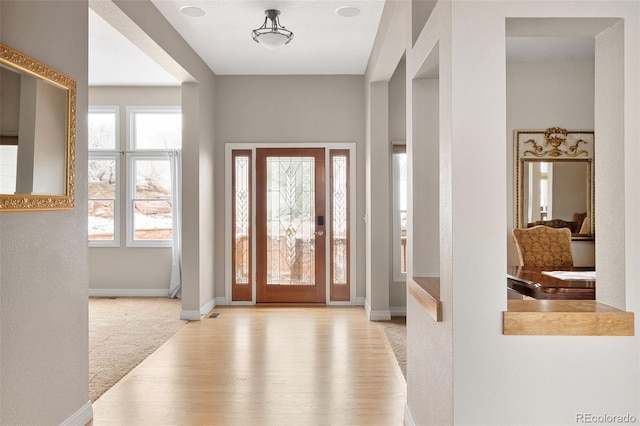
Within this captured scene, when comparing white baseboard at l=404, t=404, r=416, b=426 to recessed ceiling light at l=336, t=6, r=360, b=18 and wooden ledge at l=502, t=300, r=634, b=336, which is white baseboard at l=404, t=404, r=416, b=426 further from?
recessed ceiling light at l=336, t=6, r=360, b=18

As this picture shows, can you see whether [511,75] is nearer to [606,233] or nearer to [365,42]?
[365,42]

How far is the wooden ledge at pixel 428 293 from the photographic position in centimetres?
199

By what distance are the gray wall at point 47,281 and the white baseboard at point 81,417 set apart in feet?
0.05

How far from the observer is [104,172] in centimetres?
653

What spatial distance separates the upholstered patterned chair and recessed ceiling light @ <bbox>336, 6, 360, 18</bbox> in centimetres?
247

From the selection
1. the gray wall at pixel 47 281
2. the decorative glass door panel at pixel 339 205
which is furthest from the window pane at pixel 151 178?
the gray wall at pixel 47 281

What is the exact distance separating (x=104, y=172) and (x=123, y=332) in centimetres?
277

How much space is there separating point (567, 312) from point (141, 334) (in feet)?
13.2

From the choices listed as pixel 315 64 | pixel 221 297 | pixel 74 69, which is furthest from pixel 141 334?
pixel 315 64

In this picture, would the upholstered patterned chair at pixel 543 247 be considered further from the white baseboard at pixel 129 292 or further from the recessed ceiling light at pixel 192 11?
the white baseboard at pixel 129 292

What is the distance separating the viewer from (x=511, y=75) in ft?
17.4

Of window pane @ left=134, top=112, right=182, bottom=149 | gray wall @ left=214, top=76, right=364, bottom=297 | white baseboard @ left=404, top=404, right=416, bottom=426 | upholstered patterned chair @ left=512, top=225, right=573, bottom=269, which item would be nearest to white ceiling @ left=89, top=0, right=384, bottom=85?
gray wall @ left=214, top=76, right=364, bottom=297

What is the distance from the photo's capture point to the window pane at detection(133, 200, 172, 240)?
6.55 meters

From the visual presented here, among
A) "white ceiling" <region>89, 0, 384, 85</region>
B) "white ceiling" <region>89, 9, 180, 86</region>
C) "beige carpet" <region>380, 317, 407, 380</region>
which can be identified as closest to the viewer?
"beige carpet" <region>380, 317, 407, 380</region>
